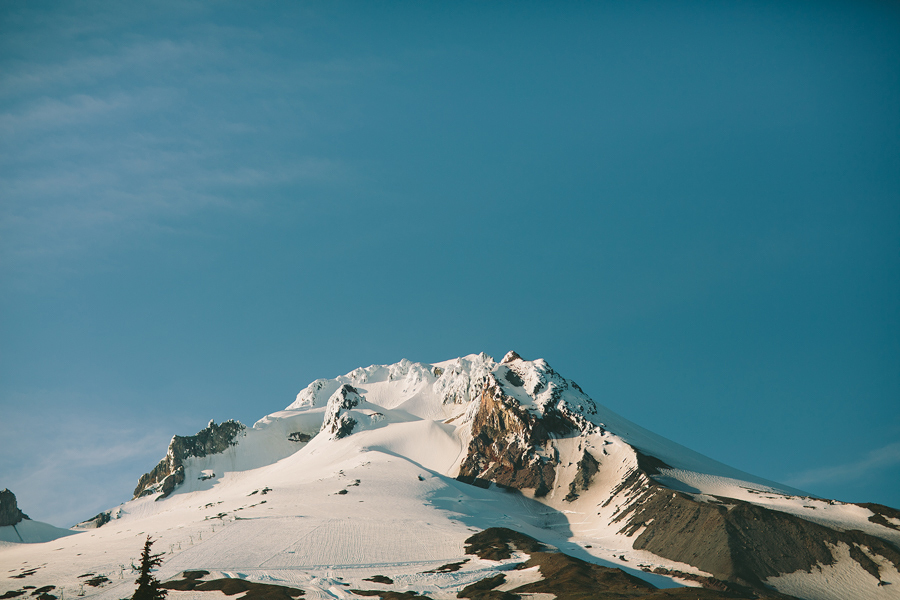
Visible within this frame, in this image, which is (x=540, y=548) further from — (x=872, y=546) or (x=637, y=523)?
(x=872, y=546)

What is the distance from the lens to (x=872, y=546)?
349 feet

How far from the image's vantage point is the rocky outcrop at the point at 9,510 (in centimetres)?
18825

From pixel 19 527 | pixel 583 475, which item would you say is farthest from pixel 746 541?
pixel 19 527

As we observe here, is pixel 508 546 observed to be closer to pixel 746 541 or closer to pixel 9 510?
pixel 746 541

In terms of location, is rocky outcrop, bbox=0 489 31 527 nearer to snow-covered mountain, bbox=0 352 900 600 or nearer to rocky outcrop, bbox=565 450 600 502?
snow-covered mountain, bbox=0 352 900 600

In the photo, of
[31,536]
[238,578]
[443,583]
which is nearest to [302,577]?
[238,578]

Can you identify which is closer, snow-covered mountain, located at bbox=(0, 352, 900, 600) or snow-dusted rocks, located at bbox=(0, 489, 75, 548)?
snow-covered mountain, located at bbox=(0, 352, 900, 600)

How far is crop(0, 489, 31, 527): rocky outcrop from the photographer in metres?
188

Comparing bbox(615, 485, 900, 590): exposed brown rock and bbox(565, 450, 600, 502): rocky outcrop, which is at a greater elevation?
bbox(565, 450, 600, 502): rocky outcrop

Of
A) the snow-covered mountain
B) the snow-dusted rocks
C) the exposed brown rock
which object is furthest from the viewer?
the snow-dusted rocks

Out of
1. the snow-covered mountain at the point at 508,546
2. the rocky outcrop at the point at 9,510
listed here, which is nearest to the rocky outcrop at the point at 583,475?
the snow-covered mountain at the point at 508,546

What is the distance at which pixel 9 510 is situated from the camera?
191 m

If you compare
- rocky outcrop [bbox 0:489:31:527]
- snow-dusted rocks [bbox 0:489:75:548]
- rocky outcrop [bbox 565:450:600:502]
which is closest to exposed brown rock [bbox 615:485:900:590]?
rocky outcrop [bbox 565:450:600:502]

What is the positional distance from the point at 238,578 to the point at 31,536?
133 meters
